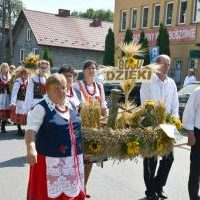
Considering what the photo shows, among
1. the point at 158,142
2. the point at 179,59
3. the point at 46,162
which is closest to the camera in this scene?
the point at 46,162

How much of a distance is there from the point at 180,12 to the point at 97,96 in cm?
2328

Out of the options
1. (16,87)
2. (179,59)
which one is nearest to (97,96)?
(16,87)

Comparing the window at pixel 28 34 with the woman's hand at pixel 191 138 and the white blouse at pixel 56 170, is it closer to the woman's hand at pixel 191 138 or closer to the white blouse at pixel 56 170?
the woman's hand at pixel 191 138

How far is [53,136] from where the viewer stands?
4.02 metres

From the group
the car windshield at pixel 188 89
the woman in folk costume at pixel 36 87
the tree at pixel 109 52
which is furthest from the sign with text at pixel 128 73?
the tree at pixel 109 52

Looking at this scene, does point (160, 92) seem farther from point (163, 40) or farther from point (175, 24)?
point (175, 24)

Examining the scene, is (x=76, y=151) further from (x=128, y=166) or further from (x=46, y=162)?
(x=128, y=166)

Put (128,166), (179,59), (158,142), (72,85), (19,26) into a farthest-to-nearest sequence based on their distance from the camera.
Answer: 1. (19,26)
2. (179,59)
3. (128,166)
4. (72,85)
5. (158,142)

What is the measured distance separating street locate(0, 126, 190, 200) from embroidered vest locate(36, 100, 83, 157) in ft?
3.98

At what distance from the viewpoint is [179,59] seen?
27688 millimetres

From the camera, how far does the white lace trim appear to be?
4.05 m

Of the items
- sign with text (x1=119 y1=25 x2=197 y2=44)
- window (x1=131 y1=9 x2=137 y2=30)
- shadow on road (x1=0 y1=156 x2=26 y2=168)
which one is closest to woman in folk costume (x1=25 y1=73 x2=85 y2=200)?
shadow on road (x1=0 y1=156 x2=26 y2=168)

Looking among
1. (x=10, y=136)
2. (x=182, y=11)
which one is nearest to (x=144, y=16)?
(x=182, y=11)

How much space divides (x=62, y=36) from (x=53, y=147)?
37754 mm
